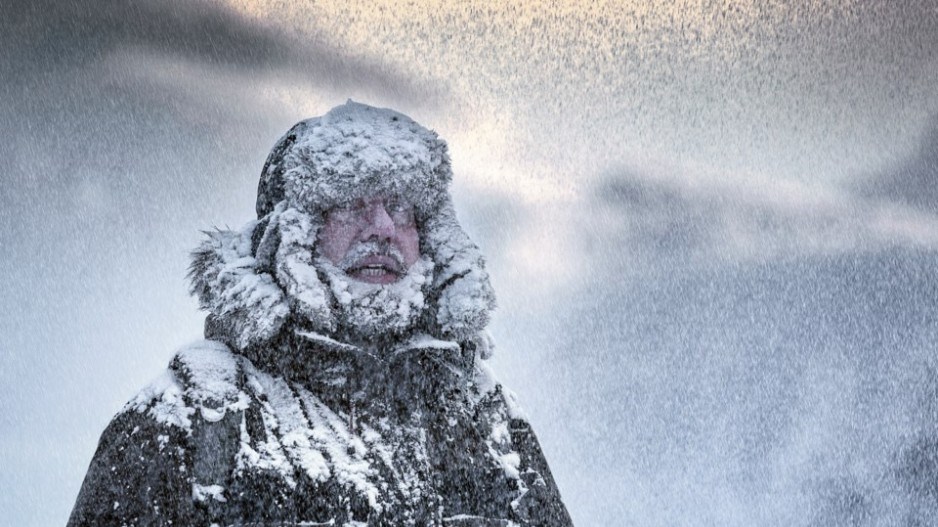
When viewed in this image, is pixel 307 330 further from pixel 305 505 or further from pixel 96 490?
pixel 96 490

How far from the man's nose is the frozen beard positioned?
0.15 feet

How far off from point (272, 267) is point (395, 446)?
0.98 meters

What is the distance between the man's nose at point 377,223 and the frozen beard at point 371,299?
47 mm

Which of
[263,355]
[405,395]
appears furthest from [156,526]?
[405,395]

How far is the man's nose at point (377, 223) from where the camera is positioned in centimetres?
443

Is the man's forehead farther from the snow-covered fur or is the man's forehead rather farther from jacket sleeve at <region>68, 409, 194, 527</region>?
jacket sleeve at <region>68, 409, 194, 527</region>

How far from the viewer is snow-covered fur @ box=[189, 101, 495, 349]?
4223mm

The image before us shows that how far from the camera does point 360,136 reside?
4641 millimetres

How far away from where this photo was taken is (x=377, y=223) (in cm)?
444

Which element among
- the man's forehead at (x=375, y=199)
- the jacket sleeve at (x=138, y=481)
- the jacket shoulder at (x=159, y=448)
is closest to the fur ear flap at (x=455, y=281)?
the man's forehead at (x=375, y=199)

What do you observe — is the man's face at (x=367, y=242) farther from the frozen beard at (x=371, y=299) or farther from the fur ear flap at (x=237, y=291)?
the fur ear flap at (x=237, y=291)

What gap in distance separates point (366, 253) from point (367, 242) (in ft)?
0.25

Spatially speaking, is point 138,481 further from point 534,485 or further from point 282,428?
point 534,485

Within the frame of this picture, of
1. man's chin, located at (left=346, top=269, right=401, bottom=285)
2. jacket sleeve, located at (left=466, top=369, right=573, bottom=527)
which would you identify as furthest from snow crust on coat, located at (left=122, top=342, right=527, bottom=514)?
jacket sleeve, located at (left=466, top=369, right=573, bottom=527)
